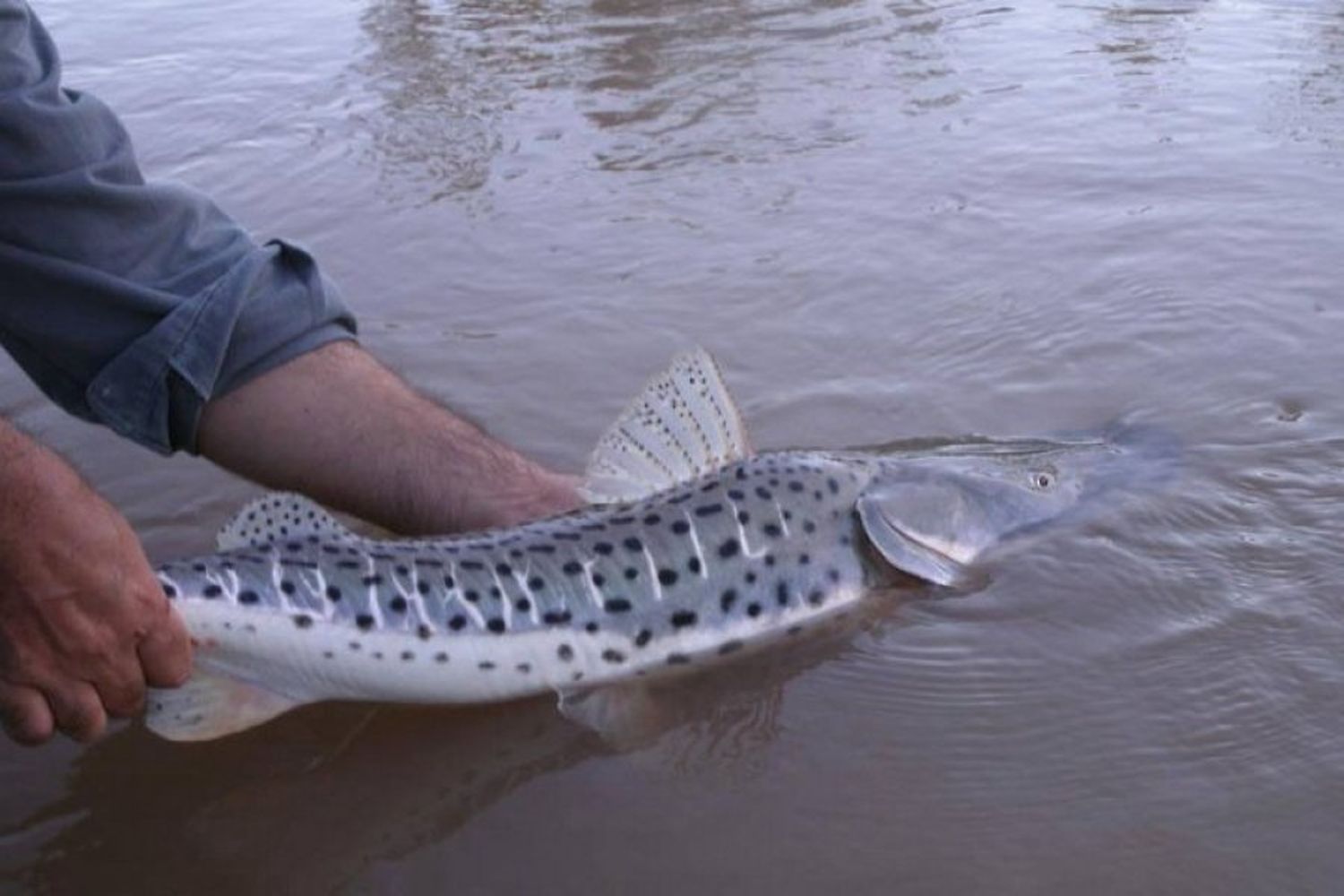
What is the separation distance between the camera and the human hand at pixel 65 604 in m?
2.38

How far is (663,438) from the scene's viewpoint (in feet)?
11.2

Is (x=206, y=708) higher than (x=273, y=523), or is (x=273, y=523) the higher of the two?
(x=273, y=523)

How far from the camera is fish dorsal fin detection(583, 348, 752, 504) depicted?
3.41 m

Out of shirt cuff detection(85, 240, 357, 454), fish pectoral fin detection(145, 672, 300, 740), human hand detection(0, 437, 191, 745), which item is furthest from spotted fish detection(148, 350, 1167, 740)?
shirt cuff detection(85, 240, 357, 454)

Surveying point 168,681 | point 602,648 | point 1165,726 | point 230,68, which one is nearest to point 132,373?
point 168,681

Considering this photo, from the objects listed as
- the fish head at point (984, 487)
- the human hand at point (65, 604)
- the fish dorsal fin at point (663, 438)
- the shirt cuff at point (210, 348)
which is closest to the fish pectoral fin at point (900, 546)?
the fish head at point (984, 487)

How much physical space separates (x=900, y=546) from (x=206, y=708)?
158cm

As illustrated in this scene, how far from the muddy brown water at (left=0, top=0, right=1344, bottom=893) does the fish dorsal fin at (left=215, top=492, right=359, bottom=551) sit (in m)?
0.38

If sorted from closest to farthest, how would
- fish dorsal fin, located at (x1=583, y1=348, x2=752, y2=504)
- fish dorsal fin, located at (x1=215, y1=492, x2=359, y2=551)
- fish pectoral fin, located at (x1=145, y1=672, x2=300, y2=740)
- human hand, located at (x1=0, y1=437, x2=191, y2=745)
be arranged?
human hand, located at (x1=0, y1=437, x2=191, y2=745) < fish pectoral fin, located at (x1=145, y1=672, x2=300, y2=740) < fish dorsal fin, located at (x1=215, y1=492, x2=359, y2=551) < fish dorsal fin, located at (x1=583, y1=348, x2=752, y2=504)

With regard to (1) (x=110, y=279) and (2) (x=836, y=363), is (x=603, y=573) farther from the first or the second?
(2) (x=836, y=363)

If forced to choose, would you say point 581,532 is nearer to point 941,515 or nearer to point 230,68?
point 941,515

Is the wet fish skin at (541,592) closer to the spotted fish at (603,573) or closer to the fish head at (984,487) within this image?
the spotted fish at (603,573)

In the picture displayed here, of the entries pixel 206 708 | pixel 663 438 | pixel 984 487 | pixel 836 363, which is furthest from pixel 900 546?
pixel 206 708

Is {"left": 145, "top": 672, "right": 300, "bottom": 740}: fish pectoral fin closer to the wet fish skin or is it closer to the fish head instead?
the wet fish skin
